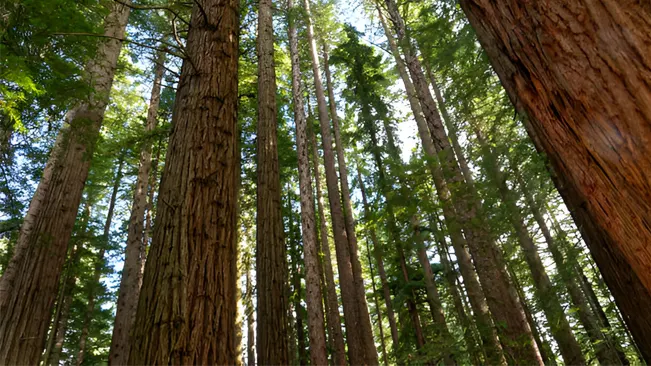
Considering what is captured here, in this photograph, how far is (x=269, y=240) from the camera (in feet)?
20.2

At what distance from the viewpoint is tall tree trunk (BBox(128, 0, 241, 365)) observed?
6.85ft

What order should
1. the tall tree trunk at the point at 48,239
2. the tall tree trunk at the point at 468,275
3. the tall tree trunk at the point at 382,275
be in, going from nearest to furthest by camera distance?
the tall tree trunk at the point at 48,239 < the tall tree trunk at the point at 468,275 < the tall tree trunk at the point at 382,275

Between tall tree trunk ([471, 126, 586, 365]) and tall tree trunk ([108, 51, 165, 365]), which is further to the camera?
tall tree trunk ([108, 51, 165, 365])

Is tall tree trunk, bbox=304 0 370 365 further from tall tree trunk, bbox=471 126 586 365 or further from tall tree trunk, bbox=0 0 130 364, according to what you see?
tall tree trunk, bbox=0 0 130 364

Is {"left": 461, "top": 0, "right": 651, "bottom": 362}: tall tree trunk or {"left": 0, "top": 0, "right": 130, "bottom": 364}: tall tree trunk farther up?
{"left": 0, "top": 0, "right": 130, "bottom": 364}: tall tree trunk

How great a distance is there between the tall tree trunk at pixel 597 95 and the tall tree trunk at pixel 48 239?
497 centimetres

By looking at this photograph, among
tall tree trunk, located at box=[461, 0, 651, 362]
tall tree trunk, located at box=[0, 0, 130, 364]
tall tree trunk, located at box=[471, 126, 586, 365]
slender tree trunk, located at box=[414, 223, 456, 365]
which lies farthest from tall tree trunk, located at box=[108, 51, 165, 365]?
tall tree trunk, located at box=[461, 0, 651, 362]

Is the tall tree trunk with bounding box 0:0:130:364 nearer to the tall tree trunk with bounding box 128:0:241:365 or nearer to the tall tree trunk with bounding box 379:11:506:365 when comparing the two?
the tall tree trunk with bounding box 128:0:241:365

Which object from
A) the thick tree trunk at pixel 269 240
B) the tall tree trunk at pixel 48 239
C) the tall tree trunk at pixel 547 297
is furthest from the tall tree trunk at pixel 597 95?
the tall tree trunk at pixel 547 297

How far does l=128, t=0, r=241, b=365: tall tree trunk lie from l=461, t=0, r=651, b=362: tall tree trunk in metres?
2.13

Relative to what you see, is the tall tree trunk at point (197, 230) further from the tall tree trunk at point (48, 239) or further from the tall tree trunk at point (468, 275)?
the tall tree trunk at point (468, 275)

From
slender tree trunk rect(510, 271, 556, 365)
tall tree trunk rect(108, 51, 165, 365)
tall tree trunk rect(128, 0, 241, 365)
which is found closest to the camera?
tall tree trunk rect(128, 0, 241, 365)

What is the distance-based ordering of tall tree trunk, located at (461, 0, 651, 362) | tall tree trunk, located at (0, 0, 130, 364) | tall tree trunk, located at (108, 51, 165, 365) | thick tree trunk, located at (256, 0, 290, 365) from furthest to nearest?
tall tree trunk, located at (108, 51, 165, 365)
thick tree trunk, located at (256, 0, 290, 365)
tall tree trunk, located at (0, 0, 130, 364)
tall tree trunk, located at (461, 0, 651, 362)

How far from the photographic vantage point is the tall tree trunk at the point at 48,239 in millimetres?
4719
